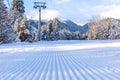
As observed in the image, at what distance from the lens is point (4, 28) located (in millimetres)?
41688

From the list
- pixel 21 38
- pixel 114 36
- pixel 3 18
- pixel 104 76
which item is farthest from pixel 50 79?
pixel 114 36

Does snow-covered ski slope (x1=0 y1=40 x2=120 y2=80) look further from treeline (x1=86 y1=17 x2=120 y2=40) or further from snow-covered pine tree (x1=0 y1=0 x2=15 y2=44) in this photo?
treeline (x1=86 y1=17 x2=120 y2=40)

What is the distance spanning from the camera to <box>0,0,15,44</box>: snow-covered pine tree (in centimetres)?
4109

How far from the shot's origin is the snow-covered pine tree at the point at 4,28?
41.1 meters

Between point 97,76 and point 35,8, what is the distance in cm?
5522

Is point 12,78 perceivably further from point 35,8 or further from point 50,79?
point 35,8

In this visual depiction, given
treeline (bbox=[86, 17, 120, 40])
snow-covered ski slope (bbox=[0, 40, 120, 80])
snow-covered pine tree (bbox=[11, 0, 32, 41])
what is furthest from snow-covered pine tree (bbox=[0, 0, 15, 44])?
treeline (bbox=[86, 17, 120, 40])

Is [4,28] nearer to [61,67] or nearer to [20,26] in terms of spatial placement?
[20,26]

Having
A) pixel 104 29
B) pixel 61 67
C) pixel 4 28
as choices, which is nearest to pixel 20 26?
pixel 4 28

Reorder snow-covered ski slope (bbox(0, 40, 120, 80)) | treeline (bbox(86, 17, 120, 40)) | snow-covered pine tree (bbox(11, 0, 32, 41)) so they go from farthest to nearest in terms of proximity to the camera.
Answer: treeline (bbox(86, 17, 120, 40)) < snow-covered pine tree (bbox(11, 0, 32, 41)) < snow-covered ski slope (bbox(0, 40, 120, 80))

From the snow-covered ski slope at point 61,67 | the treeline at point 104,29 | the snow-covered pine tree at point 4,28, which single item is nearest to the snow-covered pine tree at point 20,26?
the snow-covered pine tree at point 4,28

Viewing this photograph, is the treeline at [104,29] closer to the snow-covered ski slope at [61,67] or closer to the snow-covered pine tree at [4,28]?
the snow-covered pine tree at [4,28]

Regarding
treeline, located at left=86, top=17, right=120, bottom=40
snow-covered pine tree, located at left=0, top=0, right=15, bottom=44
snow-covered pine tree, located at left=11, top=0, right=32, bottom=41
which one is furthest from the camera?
treeline, located at left=86, top=17, right=120, bottom=40

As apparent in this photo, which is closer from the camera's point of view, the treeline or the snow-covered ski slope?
the snow-covered ski slope
